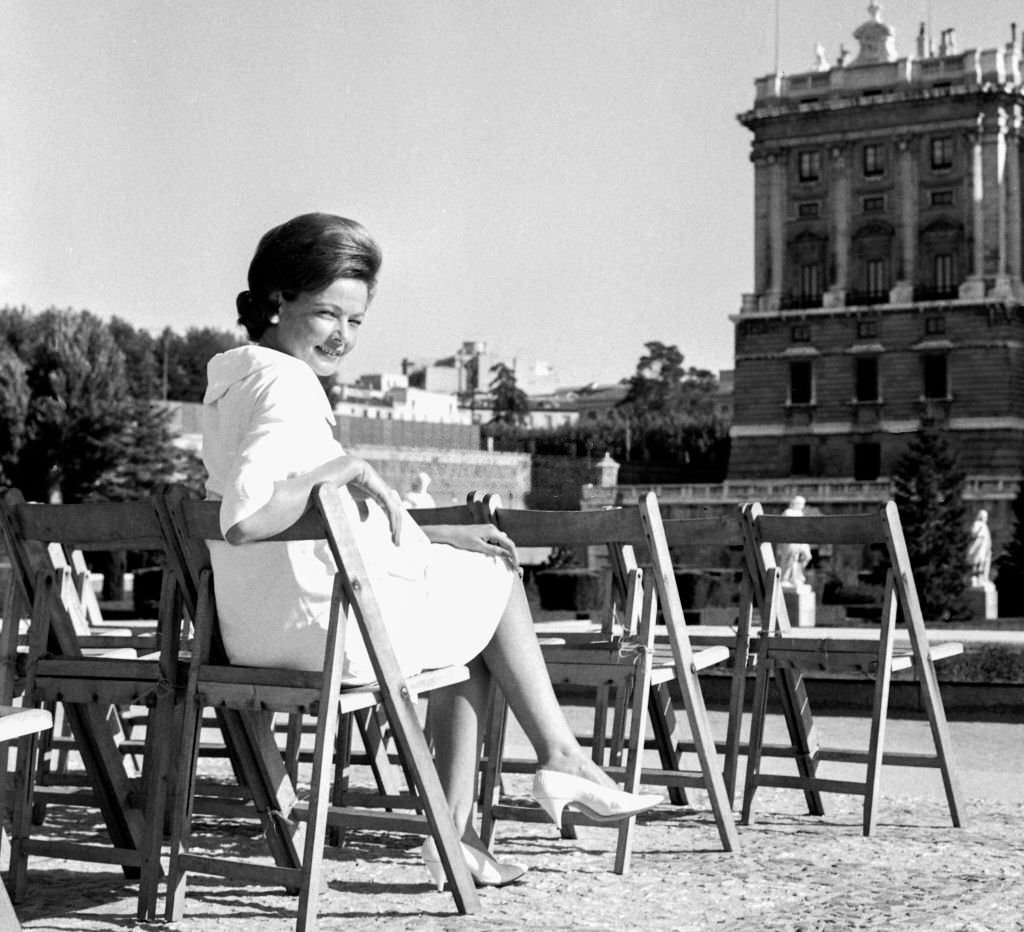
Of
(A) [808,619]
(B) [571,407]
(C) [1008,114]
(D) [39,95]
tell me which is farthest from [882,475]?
(B) [571,407]

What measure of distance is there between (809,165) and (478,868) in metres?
52.8

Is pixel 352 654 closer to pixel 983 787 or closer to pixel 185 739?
pixel 185 739

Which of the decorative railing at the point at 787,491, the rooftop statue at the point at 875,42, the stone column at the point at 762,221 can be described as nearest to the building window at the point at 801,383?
the stone column at the point at 762,221

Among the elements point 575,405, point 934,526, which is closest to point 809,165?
point 934,526

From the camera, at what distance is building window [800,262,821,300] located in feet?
178

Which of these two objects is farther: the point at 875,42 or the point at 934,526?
the point at 875,42

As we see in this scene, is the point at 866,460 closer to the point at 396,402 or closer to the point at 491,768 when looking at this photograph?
the point at 491,768

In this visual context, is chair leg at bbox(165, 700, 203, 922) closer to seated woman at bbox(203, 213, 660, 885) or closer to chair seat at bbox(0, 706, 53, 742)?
seated woman at bbox(203, 213, 660, 885)

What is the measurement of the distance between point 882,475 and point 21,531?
163ft

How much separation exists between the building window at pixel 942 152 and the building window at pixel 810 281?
4.93m

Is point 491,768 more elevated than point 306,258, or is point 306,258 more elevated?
point 306,258

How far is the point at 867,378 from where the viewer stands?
53250mm

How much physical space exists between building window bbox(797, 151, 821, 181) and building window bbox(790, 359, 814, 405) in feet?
19.9

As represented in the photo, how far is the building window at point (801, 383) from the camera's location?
54.0 meters
